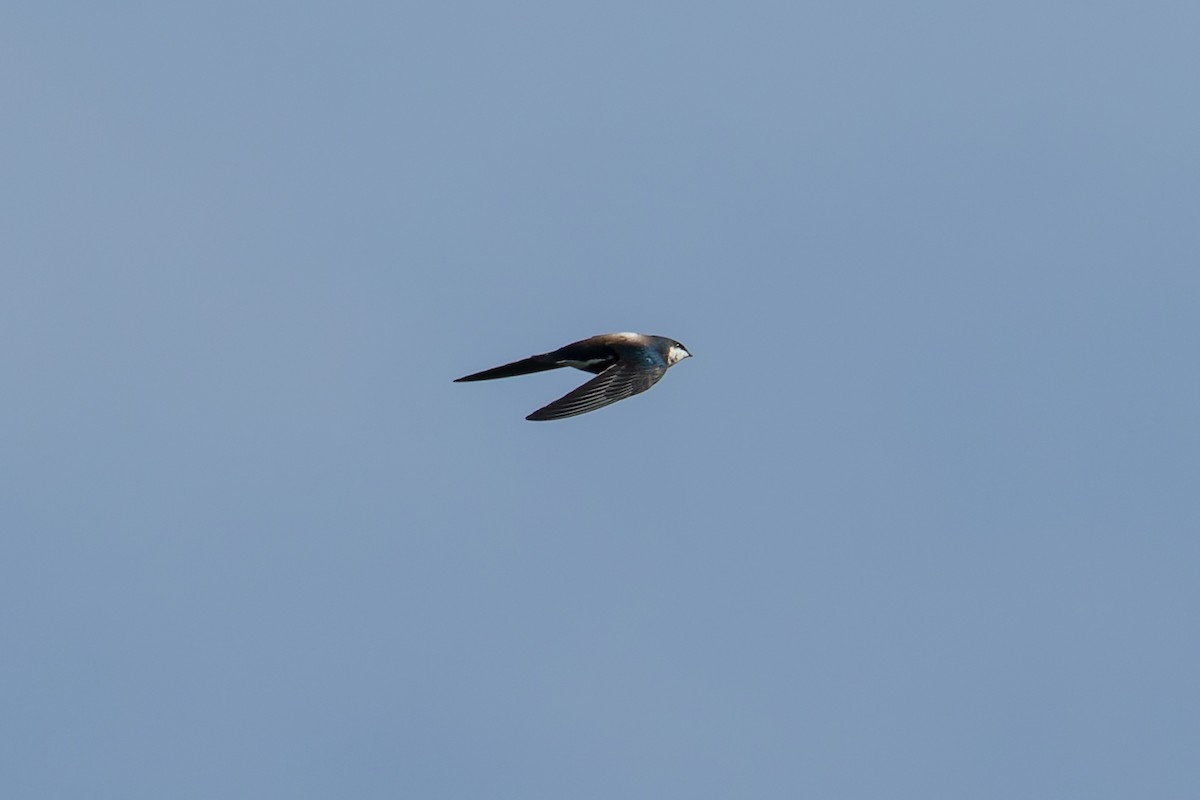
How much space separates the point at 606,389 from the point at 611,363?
279cm

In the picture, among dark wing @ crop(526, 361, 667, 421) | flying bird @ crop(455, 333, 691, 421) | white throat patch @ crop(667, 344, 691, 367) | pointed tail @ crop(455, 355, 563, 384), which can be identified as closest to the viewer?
dark wing @ crop(526, 361, 667, 421)

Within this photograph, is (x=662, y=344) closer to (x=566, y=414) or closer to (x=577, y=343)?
(x=577, y=343)

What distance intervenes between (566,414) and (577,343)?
5.03 m

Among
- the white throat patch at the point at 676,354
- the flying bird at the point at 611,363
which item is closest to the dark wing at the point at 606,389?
the flying bird at the point at 611,363

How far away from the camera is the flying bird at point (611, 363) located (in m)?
44.2

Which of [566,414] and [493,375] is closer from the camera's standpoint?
[566,414]

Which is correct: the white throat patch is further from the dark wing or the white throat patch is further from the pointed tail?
the pointed tail

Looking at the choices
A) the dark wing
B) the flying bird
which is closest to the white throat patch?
the flying bird

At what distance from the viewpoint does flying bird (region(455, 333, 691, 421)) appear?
1738 inches

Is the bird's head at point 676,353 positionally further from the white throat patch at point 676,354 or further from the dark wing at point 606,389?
the dark wing at point 606,389

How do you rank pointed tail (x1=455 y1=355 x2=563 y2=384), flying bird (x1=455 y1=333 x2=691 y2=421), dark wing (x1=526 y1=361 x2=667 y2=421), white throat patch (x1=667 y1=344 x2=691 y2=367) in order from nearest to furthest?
dark wing (x1=526 y1=361 x2=667 y2=421) < flying bird (x1=455 y1=333 x2=691 y2=421) < pointed tail (x1=455 y1=355 x2=563 y2=384) < white throat patch (x1=667 y1=344 x2=691 y2=367)

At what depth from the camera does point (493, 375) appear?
46.9 meters

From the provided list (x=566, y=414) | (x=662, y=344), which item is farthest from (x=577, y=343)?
(x=566, y=414)

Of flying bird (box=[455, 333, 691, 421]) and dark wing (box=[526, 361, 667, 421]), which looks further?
flying bird (box=[455, 333, 691, 421])
